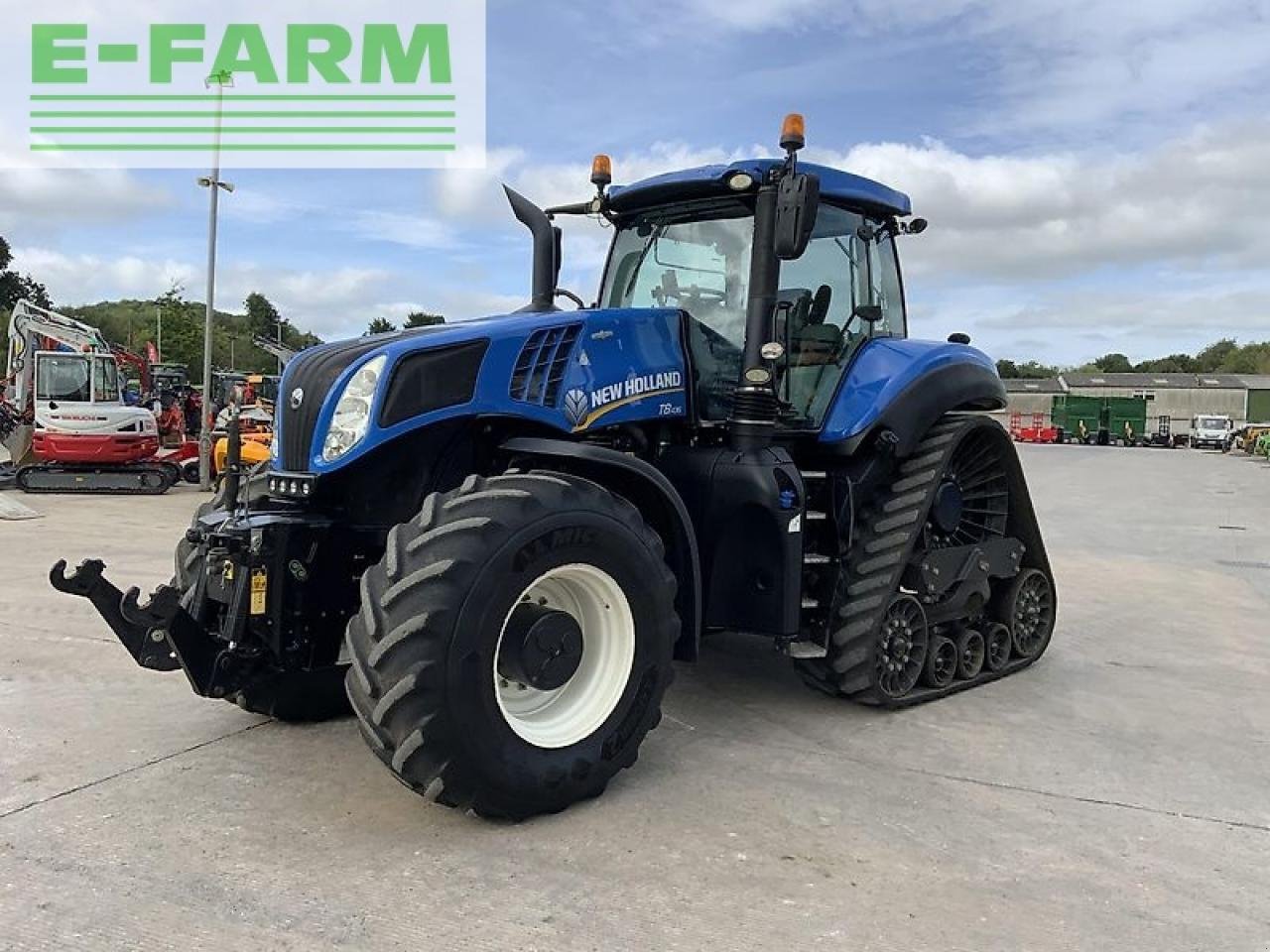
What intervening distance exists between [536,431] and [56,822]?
88.4 inches

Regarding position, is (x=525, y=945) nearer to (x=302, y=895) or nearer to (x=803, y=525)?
(x=302, y=895)

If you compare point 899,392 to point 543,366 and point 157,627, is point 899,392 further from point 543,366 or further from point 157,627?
point 157,627

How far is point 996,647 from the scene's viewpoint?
6.24 m

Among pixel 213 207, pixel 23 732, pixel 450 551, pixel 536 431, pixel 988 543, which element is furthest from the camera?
pixel 213 207

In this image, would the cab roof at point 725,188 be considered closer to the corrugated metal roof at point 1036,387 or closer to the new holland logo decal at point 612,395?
the new holland logo decal at point 612,395

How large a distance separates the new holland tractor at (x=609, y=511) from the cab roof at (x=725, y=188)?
0.02 m

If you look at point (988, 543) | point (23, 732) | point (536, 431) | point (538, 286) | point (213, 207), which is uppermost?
point (213, 207)

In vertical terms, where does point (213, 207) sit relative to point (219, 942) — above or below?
above

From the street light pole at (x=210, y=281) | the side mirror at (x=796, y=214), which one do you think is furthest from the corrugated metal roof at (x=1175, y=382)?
the side mirror at (x=796, y=214)

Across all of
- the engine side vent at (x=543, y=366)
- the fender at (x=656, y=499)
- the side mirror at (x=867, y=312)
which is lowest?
the fender at (x=656, y=499)

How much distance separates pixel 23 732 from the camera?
4.78m

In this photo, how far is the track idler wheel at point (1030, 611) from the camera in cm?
635

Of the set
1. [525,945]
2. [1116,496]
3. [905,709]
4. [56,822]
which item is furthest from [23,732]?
[1116,496]

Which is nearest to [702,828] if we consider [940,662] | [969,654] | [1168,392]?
[940,662]
